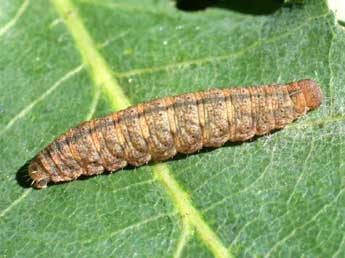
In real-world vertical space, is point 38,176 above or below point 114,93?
below

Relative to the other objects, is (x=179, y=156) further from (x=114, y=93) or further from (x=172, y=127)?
(x=114, y=93)

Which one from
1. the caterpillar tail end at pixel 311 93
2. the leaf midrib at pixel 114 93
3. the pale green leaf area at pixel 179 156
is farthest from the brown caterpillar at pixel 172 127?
the leaf midrib at pixel 114 93

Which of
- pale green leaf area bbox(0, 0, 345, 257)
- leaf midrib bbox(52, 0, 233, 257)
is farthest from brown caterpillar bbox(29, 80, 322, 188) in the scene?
leaf midrib bbox(52, 0, 233, 257)

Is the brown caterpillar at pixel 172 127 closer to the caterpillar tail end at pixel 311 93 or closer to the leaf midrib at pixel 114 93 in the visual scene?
the caterpillar tail end at pixel 311 93

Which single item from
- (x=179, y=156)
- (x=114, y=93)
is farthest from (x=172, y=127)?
(x=114, y=93)

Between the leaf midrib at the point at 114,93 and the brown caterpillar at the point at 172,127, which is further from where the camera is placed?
the brown caterpillar at the point at 172,127

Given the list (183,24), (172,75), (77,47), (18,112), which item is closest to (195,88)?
(172,75)

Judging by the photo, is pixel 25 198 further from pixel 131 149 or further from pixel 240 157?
pixel 240 157
